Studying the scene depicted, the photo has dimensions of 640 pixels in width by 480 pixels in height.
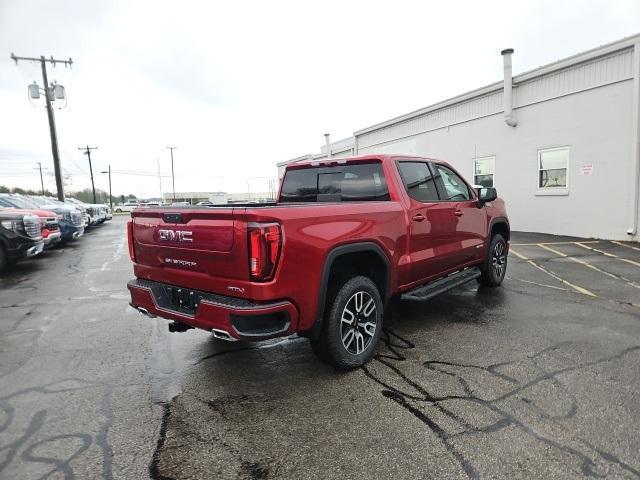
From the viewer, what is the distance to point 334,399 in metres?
3.22

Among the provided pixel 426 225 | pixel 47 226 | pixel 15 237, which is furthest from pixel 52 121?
pixel 426 225

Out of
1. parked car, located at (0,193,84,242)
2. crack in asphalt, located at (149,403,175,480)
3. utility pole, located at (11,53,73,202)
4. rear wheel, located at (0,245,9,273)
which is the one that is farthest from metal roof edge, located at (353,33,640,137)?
utility pole, located at (11,53,73,202)

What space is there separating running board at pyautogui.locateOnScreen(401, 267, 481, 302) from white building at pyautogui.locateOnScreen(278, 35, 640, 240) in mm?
7991

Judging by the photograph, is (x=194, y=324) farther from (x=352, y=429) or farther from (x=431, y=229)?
(x=431, y=229)


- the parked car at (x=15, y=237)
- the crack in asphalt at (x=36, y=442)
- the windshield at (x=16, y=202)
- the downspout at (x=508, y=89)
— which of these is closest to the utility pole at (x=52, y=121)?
the windshield at (x=16, y=202)

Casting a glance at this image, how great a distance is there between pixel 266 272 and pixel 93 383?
1900mm

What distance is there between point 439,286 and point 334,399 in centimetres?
217

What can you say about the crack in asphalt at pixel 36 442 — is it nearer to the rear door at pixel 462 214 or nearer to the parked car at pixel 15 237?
the rear door at pixel 462 214

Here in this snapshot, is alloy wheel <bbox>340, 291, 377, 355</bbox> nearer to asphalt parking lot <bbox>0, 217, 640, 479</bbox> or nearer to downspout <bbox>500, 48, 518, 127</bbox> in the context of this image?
asphalt parking lot <bbox>0, 217, 640, 479</bbox>

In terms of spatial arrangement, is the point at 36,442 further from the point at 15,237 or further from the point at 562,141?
the point at 562,141

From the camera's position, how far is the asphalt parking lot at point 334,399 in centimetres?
247

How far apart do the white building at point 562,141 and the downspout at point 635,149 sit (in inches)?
0.8

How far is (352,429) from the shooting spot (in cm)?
281

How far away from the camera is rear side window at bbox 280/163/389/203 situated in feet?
14.6
